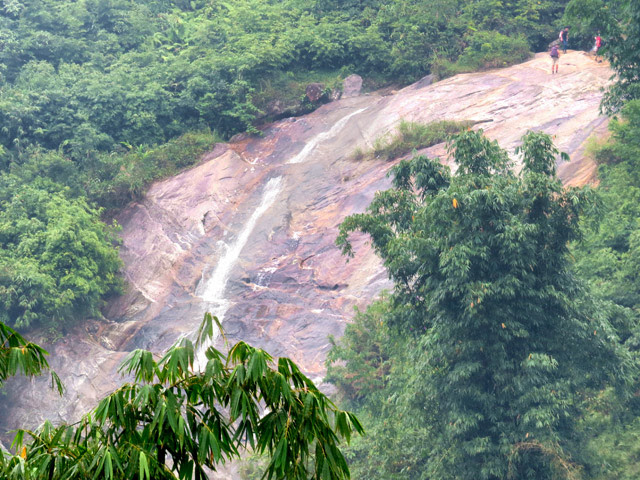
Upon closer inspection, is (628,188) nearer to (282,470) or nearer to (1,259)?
(282,470)

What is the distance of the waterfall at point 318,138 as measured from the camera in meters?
24.3

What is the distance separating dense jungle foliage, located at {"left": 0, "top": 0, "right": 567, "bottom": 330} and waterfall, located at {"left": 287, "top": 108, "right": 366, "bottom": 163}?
6.84ft

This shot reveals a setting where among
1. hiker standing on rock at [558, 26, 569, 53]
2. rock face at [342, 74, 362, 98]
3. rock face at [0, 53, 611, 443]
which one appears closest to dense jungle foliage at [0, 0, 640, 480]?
rock face at [0, 53, 611, 443]

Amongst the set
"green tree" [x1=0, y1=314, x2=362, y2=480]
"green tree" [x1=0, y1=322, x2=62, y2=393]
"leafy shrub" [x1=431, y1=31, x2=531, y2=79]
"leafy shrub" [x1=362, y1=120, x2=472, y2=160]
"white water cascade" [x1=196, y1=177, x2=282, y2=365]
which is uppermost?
"green tree" [x1=0, y1=322, x2=62, y2=393]

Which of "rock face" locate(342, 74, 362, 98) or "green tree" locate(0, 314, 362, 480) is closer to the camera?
"green tree" locate(0, 314, 362, 480)

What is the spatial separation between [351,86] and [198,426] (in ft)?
84.9

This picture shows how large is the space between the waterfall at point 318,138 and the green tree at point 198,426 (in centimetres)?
2115

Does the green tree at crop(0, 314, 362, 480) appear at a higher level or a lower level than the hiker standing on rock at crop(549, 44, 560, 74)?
higher

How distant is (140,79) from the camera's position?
85.5 feet

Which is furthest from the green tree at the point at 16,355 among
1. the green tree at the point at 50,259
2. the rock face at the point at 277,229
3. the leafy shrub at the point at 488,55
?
the leafy shrub at the point at 488,55

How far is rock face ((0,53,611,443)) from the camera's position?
1827 centimetres

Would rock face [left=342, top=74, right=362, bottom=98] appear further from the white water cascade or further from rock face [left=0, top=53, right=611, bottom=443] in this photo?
the white water cascade

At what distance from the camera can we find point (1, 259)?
17891 millimetres

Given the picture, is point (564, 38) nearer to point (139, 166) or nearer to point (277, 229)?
point (277, 229)
